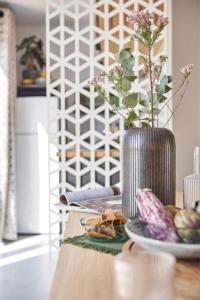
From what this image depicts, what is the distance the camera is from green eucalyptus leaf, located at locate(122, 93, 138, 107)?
130cm

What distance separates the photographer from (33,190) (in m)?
4.56

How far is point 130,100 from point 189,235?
532mm

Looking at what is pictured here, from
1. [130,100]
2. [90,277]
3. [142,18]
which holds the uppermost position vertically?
[142,18]

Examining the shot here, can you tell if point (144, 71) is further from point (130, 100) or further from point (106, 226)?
point (106, 226)

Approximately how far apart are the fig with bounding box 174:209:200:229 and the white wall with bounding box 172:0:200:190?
2658 millimetres

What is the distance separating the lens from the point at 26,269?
11.4 ft

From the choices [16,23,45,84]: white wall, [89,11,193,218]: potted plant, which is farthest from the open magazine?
[16,23,45,84]: white wall

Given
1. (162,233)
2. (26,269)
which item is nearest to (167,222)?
(162,233)

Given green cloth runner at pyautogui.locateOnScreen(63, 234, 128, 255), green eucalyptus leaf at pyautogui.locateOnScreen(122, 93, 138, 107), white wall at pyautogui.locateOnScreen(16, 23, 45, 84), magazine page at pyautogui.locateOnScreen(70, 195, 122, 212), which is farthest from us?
white wall at pyautogui.locateOnScreen(16, 23, 45, 84)

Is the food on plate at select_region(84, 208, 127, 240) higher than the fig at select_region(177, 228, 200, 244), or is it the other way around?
the fig at select_region(177, 228, 200, 244)

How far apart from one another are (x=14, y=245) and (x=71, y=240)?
10.7 feet

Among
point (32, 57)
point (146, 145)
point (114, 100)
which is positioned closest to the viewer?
point (146, 145)

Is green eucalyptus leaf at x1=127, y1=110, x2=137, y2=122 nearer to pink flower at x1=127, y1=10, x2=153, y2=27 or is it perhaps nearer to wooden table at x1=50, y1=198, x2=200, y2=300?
pink flower at x1=127, y1=10, x2=153, y2=27

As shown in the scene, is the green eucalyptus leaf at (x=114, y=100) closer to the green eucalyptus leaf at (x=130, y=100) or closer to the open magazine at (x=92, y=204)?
the green eucalyptus leaf at (x=130, y=100)
